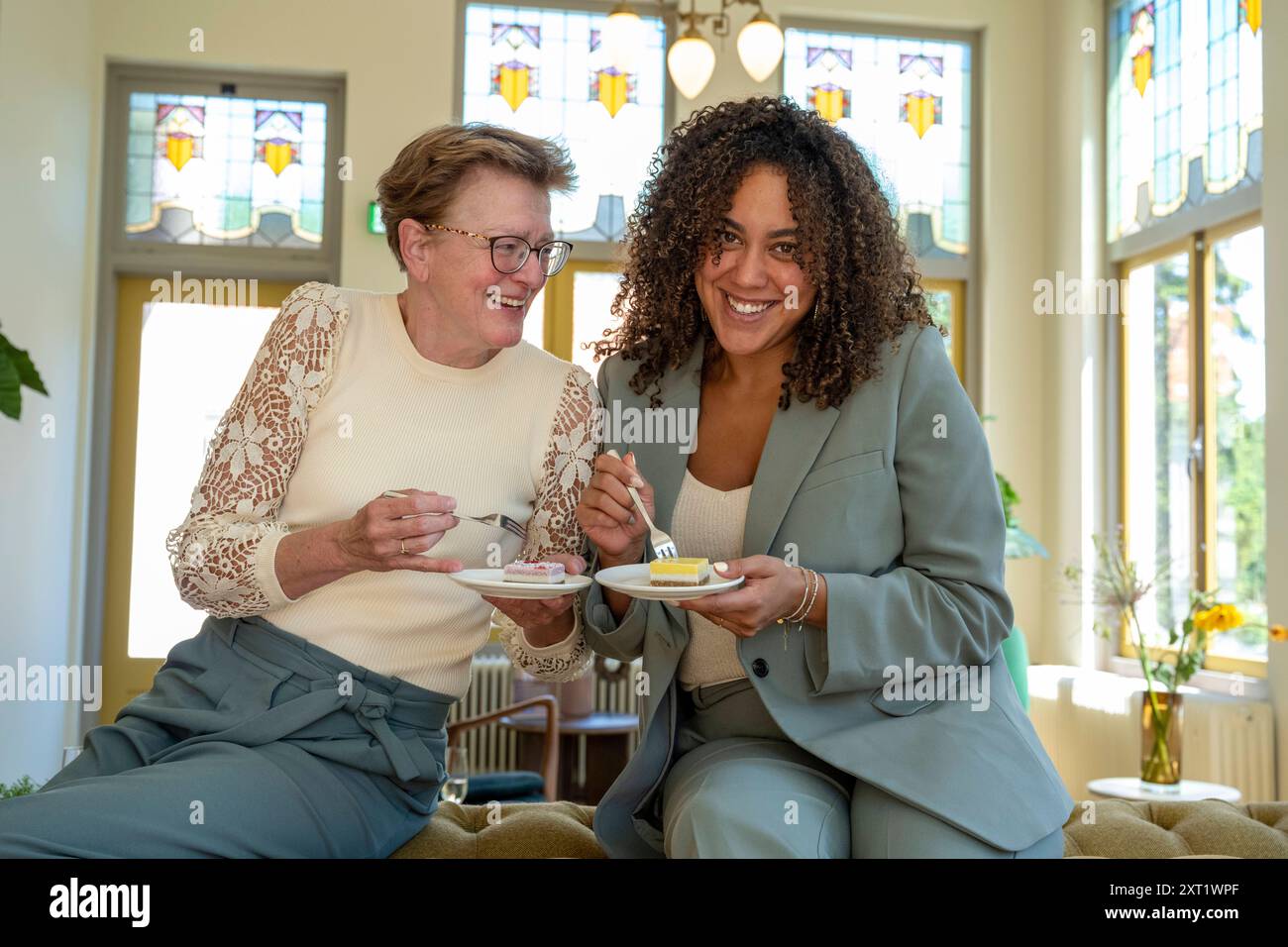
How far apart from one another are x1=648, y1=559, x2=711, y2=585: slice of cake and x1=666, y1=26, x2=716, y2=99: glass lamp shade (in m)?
3.66

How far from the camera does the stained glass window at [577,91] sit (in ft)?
21.8

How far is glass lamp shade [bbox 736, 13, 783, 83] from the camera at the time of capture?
4820mm

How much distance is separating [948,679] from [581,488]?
637 mm

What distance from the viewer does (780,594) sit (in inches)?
62.8

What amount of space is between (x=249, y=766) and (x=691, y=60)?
12.8ft

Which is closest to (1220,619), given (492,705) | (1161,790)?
(1161,790)

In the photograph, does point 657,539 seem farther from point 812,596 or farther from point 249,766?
point 249,766

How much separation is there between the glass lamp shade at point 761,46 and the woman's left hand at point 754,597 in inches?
142

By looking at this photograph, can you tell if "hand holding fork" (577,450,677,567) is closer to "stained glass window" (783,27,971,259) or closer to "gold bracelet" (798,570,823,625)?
"gold bracelet" (798,570,823,625)

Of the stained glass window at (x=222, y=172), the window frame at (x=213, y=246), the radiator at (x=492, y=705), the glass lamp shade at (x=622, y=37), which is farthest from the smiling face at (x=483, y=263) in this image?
the stained glass window at (x=222, y=172)

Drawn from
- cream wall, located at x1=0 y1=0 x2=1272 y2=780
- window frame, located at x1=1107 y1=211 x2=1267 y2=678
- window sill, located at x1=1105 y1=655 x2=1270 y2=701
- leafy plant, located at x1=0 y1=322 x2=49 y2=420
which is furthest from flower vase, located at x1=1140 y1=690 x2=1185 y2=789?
leafy plant, located at x1=0 y1=322 x2=49 y2=420

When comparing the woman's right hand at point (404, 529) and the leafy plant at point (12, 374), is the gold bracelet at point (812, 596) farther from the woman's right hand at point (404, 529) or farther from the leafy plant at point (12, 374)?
the leafy plant at point (12, 374)
